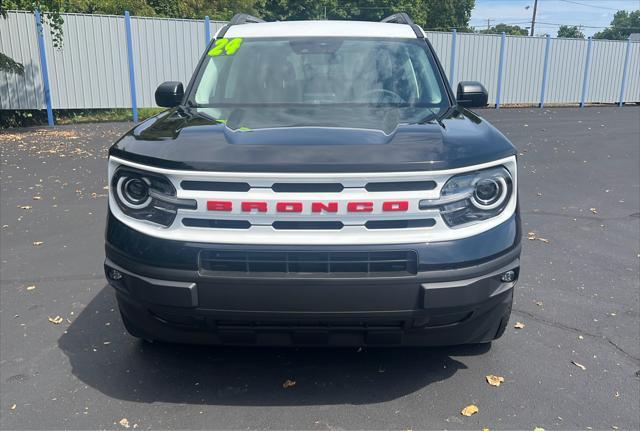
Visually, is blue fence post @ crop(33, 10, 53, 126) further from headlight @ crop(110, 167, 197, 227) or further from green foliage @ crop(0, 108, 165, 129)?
headlight @ crop(110, 167, 197, 227)

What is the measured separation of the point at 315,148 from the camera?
2.44 m

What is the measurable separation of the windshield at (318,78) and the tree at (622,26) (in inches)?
4255

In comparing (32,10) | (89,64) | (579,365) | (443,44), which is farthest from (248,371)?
(443,44)

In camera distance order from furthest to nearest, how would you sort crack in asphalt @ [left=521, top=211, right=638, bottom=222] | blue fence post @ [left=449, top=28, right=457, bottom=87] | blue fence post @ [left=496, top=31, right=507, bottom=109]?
blue fence post @ [left=496, top=31, right=507, bottom=109]
blue fence post @ [left=449, top=28, right=457, bottom=87]
crack in asphalt @ [left=521, top=211, right=638, bottom=222]

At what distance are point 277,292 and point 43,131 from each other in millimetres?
12918

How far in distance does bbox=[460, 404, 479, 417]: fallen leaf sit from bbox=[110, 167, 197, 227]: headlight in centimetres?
163

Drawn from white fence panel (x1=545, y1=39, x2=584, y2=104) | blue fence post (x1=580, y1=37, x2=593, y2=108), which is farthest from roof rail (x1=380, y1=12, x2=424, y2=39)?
blue fence post (x1=580, y1=37, x2=593, y2=108)

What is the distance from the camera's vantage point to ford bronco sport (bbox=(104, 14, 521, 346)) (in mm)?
2369

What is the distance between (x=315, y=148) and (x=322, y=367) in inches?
52.9

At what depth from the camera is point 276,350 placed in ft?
10.9

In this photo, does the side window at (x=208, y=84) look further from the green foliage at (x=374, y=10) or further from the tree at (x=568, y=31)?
the tree at (x=568, y=31)

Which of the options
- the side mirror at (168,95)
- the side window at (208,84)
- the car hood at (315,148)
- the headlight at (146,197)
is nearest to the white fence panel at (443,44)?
the side mirror at (168,95)

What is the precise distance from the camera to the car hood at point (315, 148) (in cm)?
237

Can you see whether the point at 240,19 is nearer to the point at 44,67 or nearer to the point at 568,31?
the point at 44,67
